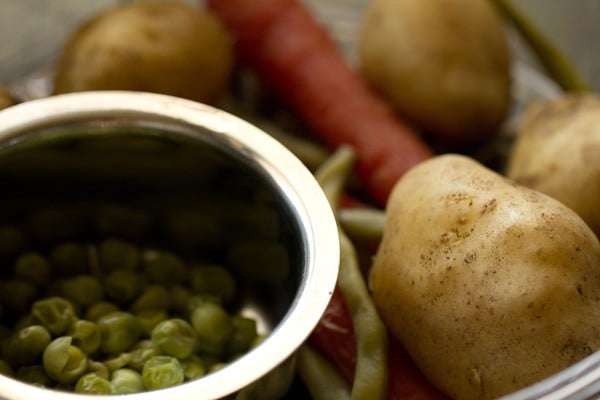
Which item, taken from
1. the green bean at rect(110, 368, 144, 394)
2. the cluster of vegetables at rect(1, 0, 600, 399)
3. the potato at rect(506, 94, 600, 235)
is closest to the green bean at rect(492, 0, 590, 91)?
the cluster of vegetables at rect(1, 0, 600, 399)

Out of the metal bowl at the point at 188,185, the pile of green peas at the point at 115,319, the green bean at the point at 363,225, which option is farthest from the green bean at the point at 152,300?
the green bean at the point at 363,225

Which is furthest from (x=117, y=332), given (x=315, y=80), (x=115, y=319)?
(x=315, y=80)

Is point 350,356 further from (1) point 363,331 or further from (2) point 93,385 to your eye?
(2) point 93,385

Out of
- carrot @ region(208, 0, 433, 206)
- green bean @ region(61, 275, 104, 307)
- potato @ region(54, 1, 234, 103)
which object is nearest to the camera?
green bean @ region(61, 275, 104, 307)

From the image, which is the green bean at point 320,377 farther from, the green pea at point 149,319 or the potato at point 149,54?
the potato at point 149,54

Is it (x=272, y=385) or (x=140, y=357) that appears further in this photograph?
(x=140, y=357)

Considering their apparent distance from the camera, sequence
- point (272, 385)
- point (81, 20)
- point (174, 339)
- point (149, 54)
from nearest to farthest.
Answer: point (272, 385), point (174, 339), point (149, 54), point (81, 20)

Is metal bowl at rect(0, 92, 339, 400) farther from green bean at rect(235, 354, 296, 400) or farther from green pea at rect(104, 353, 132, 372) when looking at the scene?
green pea at rect(104, 353, 132, 372)
